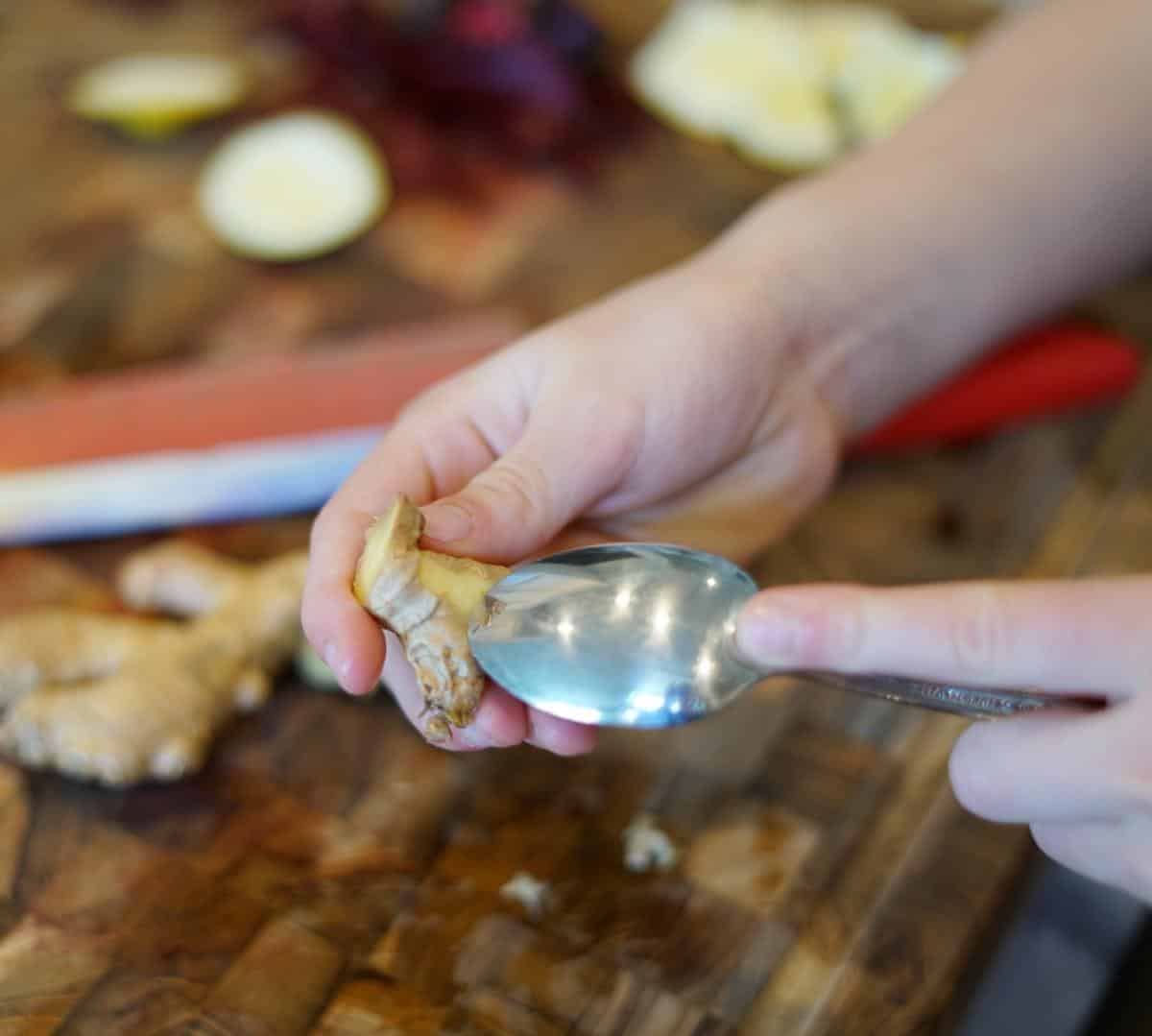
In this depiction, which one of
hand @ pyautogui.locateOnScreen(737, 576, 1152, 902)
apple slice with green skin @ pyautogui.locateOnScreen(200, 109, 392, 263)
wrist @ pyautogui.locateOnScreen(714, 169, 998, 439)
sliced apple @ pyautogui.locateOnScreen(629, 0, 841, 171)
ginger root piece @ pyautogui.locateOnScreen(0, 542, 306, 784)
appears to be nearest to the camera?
hand @ pyautogui.locateOnScreen(737, 576, 1152, 902)

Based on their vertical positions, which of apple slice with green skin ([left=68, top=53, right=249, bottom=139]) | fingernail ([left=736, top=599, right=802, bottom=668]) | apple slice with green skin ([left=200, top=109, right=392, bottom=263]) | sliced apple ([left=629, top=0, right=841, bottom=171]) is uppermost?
fingernail ([left=736, top=599, right=802, bottom=668])

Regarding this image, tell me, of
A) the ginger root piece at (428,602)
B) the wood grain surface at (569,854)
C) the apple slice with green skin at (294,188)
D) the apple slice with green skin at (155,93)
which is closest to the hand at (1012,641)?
the ginger root piece at (428,602)

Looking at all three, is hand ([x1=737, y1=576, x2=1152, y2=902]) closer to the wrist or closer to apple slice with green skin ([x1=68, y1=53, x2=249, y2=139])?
the wrist

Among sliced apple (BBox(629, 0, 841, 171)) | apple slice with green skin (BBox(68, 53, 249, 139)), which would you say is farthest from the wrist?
apple slice with green skin (BBox(68, 53, 249, 139))

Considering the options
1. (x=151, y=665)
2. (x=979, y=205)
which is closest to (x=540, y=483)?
(x=151, y=665)

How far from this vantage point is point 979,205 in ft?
3.85

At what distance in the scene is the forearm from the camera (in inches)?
45.2

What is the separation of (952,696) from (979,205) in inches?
25.3

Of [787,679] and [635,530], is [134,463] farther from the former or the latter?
[787,679]

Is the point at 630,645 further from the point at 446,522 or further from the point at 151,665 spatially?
the point at 151,665

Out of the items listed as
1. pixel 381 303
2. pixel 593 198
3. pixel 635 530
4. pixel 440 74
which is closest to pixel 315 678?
pixel 635 530

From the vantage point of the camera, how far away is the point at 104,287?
141 cm

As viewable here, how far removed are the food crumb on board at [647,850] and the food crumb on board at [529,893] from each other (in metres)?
0.07

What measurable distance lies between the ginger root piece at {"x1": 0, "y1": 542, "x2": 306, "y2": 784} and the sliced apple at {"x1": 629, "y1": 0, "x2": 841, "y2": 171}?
0.83m
